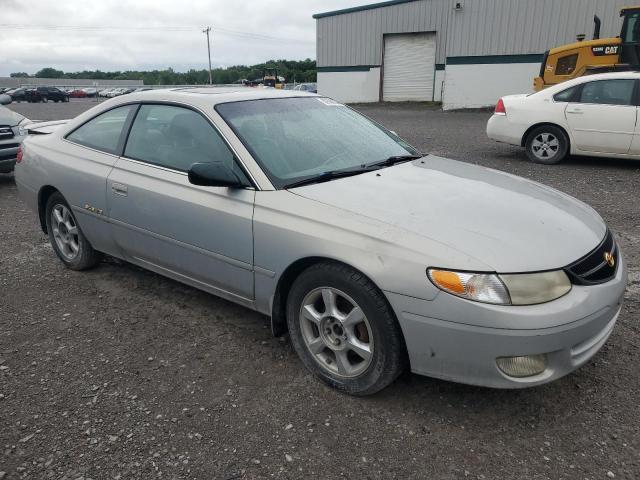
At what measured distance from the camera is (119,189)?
365 cm

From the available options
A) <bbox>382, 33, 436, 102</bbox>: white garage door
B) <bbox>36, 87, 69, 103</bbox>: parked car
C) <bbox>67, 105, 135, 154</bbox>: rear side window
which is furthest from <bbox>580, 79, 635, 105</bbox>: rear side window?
<bbox>36, 87, 69, 103</bbox>: parked car

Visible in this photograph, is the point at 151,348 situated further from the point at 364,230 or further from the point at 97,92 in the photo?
the point at 97,92

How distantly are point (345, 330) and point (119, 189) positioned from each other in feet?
6.54

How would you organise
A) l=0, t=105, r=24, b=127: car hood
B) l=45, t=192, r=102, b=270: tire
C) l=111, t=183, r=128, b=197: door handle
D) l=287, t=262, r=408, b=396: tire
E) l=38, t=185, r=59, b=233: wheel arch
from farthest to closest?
l=0, t=105, r=24, b=127: car hood, l=38, t=185, r=59, b=233: wheel arch, l=45, t=192, r=102, b=270: tire, l=111, t=183, r=128, b=197: door handle, l=287, t=262, r=408, b=396: tire

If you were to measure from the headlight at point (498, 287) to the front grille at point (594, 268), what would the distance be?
19cm

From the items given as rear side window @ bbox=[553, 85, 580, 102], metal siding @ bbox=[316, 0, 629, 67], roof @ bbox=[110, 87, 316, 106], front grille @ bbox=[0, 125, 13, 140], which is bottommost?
front grille @ bbox=[0, 125, 13, 140]

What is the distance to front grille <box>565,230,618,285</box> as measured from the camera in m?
2.39

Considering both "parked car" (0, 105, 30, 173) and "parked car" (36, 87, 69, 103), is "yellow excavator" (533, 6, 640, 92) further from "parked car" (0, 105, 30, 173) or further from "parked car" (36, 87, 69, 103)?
"parked car" (36, 87, 69, 103)

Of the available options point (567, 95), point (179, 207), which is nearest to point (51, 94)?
point (567, 95)

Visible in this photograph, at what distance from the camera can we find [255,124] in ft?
10.9

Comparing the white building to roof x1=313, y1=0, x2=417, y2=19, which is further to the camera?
roof x1=313, y1=0, x2=417, y2=19

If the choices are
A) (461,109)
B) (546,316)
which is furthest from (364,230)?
(461,109)

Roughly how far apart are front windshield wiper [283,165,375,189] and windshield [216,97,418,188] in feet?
0.09

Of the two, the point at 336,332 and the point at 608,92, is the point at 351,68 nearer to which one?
the point at 608,92
